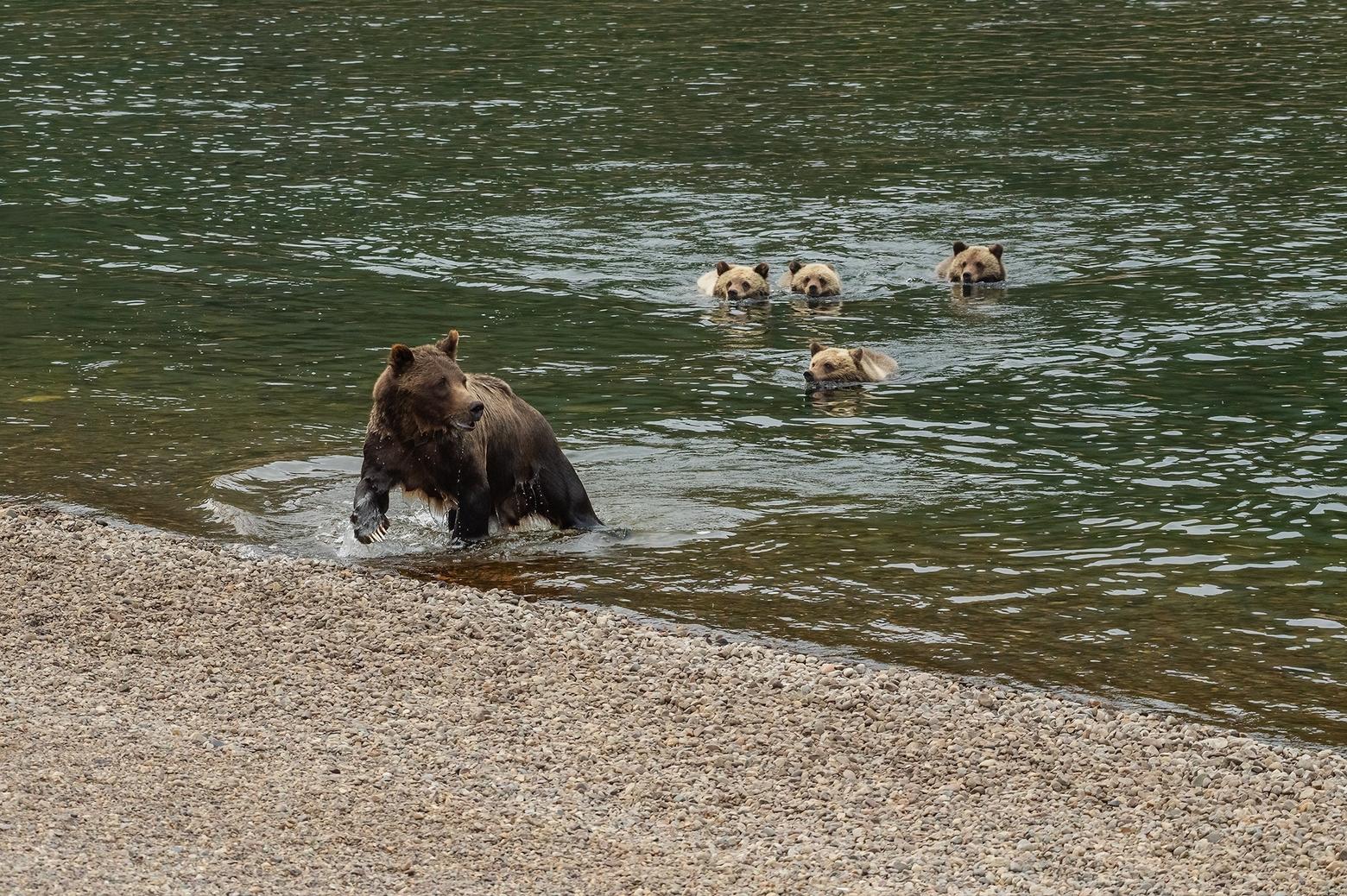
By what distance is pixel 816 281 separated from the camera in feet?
78.4

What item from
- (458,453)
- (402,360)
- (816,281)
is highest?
(402,360)

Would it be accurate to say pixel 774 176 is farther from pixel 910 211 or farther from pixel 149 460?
pixel 149 460

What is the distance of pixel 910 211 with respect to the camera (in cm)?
2892

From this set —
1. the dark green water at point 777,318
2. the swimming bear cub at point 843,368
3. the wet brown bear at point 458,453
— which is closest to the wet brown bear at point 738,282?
the dark green water at point 777,318

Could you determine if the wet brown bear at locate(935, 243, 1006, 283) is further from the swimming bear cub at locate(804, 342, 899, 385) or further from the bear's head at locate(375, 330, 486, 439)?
the bear's head at locate(375, 330, 486, 439)

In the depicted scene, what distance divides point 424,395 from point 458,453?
54 centimetres

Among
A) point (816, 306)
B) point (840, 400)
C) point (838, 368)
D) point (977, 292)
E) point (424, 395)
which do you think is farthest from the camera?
point (977, 292)

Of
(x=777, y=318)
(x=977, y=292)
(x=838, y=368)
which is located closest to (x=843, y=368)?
(x=838, y=368)

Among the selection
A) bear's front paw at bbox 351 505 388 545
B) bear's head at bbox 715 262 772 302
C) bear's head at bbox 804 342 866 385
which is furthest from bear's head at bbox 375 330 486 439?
bear's head at bbox 715 262 772 302

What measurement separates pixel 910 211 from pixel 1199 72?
14712mm

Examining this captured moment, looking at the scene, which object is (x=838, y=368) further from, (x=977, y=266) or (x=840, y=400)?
(x=977, y=266)

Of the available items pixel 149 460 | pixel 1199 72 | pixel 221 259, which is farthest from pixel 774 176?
pixel 149 460

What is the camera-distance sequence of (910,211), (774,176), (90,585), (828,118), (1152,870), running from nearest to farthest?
1. (1152,870)
2. (90,585)
3. (910,211)
4. (774,176)
5. (828,118)

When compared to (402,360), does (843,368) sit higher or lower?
lower
